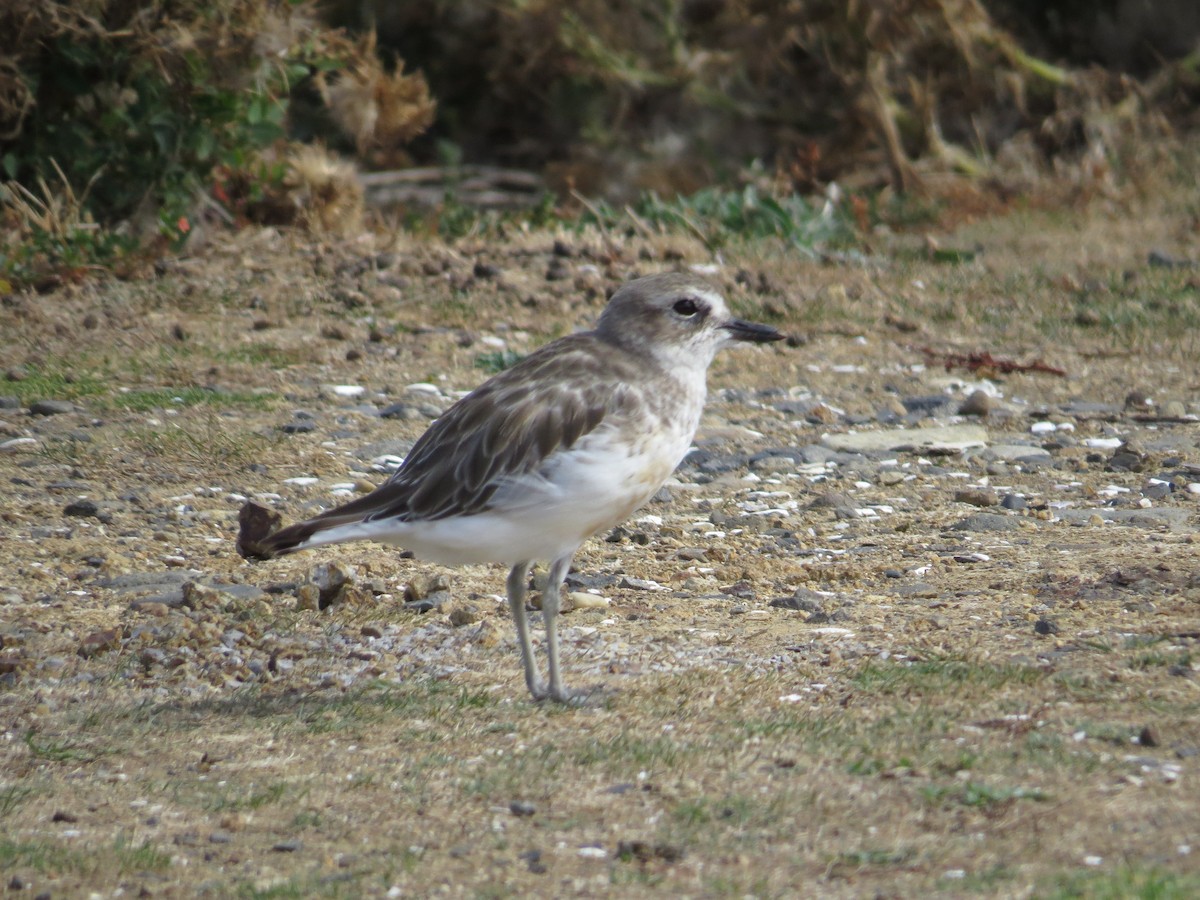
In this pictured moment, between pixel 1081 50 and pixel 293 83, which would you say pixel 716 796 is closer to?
pixel 293 83

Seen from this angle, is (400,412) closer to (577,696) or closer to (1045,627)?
(577,696)

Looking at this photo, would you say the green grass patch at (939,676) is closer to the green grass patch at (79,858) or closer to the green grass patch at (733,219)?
the green grass patch at (79,858)

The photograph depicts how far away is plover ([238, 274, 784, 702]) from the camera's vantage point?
5.27 meters

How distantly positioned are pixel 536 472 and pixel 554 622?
49 centimetres

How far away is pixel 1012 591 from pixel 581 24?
382 inches

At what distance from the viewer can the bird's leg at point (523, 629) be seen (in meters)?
5.33

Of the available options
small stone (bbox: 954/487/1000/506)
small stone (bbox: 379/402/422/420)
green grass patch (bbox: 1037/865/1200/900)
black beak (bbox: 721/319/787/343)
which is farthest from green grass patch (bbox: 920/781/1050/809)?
small stone (bbox: 379/402/422/420)

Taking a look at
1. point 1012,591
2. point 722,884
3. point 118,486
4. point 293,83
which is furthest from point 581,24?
point 722,884

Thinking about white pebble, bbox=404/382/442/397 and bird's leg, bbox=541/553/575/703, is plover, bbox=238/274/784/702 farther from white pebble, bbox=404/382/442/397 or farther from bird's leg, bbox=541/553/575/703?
white pebble, bbox=404/382/442/397

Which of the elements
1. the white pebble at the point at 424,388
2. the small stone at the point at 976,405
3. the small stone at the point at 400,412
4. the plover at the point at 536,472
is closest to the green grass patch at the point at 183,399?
the small stone at the point at 400,412

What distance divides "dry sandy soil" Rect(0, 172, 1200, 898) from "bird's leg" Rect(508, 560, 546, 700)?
113 mm

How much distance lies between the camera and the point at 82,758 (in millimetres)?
4859

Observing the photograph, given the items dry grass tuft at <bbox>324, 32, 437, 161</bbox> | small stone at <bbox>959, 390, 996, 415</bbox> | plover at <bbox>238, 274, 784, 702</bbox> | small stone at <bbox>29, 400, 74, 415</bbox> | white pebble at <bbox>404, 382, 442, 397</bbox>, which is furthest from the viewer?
dry grass tuft at <bbox>324, 32, 437, 161</bbox>

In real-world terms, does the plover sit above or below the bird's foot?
above
